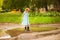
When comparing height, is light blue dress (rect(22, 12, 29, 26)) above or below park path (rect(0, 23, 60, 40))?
above

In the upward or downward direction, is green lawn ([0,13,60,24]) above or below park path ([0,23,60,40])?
above

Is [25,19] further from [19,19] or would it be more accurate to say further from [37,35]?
[37,35]

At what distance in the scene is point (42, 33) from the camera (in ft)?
15.0

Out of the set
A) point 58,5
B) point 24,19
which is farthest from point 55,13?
point 24,19

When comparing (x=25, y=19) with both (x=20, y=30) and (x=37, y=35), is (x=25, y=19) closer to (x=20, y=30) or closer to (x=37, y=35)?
(x=20, y=30)

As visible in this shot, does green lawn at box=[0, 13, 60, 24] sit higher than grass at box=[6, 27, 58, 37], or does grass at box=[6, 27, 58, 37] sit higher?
green lawn at box=[0, 13, 60, 24]

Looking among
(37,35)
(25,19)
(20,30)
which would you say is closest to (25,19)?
(25,19)

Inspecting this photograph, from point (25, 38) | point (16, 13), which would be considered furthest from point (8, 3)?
point (25, 38)

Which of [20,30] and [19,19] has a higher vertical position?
[19,19]

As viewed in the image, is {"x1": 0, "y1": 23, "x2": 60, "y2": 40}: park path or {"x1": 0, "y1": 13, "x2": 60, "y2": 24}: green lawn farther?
{"x1": 0, "y1": 13, "x2": 60, "y2": 24}: green lawn

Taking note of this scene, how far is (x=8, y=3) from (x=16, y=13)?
174 millimetres

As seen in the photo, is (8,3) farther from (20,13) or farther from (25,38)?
(25,38)

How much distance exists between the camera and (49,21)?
4652 millimetres

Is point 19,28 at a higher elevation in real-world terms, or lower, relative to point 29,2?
lower
